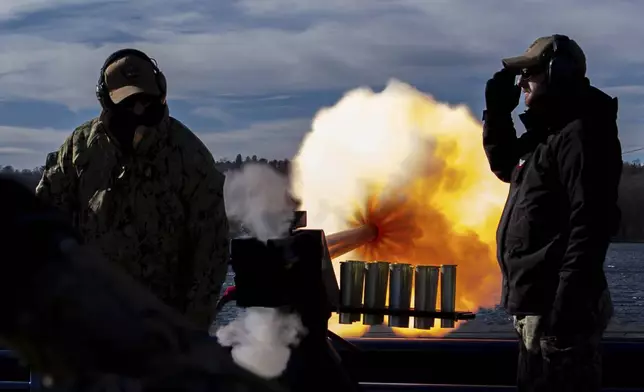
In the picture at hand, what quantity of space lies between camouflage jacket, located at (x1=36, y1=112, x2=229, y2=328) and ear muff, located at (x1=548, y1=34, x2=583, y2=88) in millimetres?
1900

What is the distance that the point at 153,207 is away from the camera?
186 inches

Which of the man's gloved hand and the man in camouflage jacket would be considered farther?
the man's gloved hand

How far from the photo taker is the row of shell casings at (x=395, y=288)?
531 cm

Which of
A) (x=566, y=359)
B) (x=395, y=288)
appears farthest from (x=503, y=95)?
(x=566, y=359)

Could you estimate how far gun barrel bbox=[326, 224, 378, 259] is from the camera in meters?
7.40

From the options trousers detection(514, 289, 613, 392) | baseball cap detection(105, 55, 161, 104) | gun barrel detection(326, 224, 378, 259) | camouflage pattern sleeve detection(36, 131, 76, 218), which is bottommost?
trousers detection(514, 289, 613, 392)

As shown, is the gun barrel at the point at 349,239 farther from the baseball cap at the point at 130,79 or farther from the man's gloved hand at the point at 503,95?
the baseball cap at the point at 130,79

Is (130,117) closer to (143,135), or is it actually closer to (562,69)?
(143,135)

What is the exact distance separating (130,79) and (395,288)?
84.8 inches

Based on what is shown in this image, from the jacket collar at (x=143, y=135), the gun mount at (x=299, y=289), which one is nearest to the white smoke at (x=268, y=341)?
the gun mount at (x=299, y=289)

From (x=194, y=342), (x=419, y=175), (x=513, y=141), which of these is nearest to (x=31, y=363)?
(x=194, y=342)

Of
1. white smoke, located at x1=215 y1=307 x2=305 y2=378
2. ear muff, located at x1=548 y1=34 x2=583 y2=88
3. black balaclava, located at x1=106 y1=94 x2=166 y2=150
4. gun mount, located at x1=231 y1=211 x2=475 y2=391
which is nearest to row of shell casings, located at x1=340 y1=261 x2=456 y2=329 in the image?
black balaclava, located at x1=106 y1=94 x2=166 y2=150

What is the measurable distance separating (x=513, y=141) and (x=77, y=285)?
400 cm

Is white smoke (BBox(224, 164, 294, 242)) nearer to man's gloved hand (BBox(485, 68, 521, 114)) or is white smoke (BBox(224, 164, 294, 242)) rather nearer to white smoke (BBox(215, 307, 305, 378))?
white smoke (BBox(215, 307, 305, 378))
